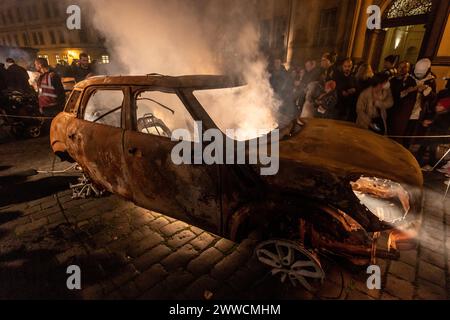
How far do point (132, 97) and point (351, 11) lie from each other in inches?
388

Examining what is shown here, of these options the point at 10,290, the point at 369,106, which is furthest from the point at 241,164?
the point at 369,106

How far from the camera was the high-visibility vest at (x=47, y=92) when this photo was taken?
6.99 metres

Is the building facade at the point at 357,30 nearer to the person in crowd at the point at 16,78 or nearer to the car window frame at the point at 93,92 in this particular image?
the car window frame at the point at 93,92

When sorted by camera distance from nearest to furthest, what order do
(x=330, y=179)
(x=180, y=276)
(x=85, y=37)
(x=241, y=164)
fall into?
1. (x=330, y=179)
2. (x=241, y=164)
3. (x=180, y=276)
4. (x=85, y=37)

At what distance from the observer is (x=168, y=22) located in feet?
37.2

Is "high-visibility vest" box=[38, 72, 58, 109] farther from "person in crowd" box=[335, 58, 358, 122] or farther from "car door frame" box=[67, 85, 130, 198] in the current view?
"person in crowd" box=[335, 58, 358, 122]

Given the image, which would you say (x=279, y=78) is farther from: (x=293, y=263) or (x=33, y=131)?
(x=33, y=131)

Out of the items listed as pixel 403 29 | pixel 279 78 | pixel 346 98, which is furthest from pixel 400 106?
pixel 403 29

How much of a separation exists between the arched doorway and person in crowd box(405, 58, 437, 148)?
1.17 meters

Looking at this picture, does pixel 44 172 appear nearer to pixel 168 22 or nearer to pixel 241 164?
pixel 241 164

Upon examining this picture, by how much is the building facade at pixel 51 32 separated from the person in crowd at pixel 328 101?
39.4 meters

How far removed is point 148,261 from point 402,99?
572 centimetres

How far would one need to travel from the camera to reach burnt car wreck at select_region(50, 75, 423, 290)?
217 centimetres

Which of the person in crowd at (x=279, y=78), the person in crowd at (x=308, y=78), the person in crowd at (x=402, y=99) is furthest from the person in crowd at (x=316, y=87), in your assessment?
the person in crowd at (x=402, y=99)
